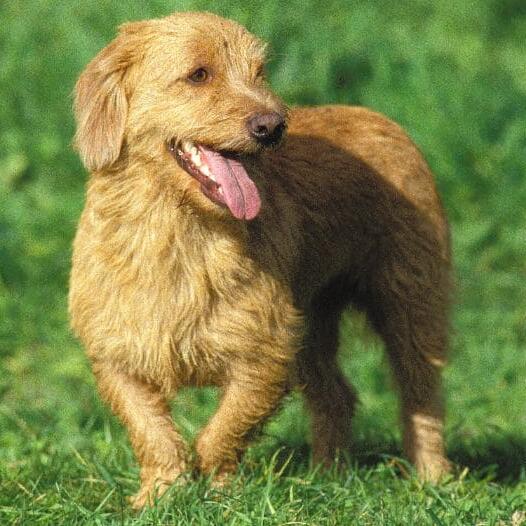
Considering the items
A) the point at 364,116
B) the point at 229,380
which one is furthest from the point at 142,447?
the point at 364,116

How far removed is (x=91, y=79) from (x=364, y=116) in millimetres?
1500

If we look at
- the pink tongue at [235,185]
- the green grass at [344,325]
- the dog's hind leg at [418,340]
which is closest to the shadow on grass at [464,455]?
the green grass at [344,325]

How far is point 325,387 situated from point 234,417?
1.30 meters

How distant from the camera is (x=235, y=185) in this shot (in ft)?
16.7

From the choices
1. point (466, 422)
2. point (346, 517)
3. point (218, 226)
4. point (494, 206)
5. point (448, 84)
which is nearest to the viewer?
point (346, 517)

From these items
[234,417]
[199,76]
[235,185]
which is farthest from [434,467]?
[199,76]

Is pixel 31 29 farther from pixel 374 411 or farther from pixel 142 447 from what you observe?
pixel 142 447

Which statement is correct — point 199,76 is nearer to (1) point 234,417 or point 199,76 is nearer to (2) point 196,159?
(2) point 196,159

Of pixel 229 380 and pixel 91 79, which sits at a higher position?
pixel 91 79

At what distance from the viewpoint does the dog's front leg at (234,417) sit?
17.7 feet

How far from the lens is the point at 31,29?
10.4 meters

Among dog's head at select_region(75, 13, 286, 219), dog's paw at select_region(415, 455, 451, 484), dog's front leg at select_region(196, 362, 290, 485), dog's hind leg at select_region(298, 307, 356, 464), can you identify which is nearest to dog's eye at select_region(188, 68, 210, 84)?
dog's head at select_region(75, 13, 286, 219)

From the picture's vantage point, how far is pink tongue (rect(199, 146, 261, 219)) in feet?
16.5

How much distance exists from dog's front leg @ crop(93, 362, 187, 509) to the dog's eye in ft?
3.93
